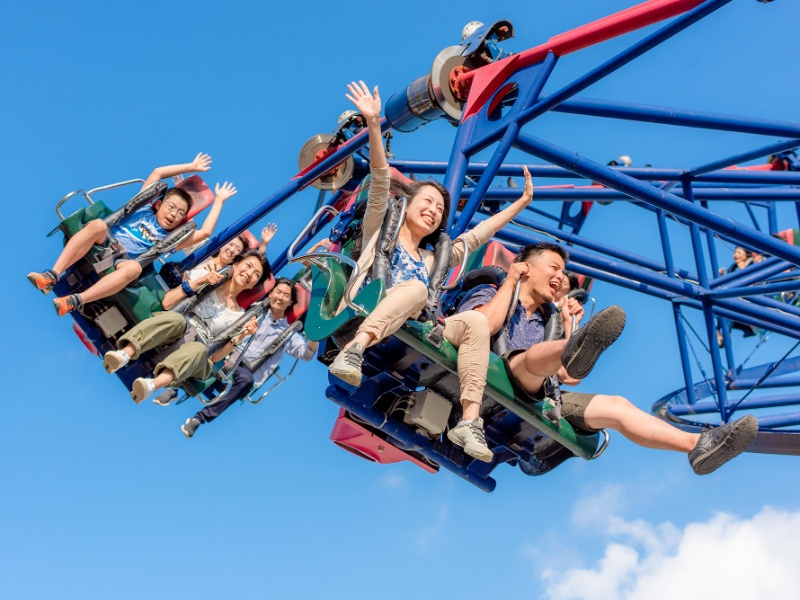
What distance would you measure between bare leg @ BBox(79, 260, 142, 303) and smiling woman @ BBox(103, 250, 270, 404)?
29cm

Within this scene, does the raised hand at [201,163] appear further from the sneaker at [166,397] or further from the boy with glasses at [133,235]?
the sneaker at [166,397]

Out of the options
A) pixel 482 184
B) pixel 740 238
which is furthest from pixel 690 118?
pixel 482 184

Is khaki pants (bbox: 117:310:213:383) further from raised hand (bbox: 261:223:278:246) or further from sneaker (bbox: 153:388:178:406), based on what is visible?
raised hand (bbox: 261:223:278:246)

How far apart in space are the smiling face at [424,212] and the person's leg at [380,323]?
2.09 feet

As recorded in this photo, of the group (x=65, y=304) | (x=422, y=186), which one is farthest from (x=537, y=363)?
(x=65, y=304)

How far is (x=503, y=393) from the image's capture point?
5.43 m

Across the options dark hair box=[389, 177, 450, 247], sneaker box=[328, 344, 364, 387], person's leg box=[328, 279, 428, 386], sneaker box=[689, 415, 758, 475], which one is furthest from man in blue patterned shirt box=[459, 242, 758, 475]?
sneaker box=[328, 344, 364, 387]

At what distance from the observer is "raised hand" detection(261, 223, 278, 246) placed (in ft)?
29.8

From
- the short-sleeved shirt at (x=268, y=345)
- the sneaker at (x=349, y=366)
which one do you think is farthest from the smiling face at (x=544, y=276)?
the short-sleeved shirt at (x=268, y=345)

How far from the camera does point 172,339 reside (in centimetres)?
781

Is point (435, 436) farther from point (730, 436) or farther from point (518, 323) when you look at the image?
point (730, 436)

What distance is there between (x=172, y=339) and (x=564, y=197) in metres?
3.06

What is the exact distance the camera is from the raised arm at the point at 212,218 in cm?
837

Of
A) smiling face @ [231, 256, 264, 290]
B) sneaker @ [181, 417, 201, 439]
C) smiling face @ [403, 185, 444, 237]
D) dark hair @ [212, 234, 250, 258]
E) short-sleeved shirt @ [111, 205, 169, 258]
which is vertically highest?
dark hair @ [212, 234, 250, 258]
